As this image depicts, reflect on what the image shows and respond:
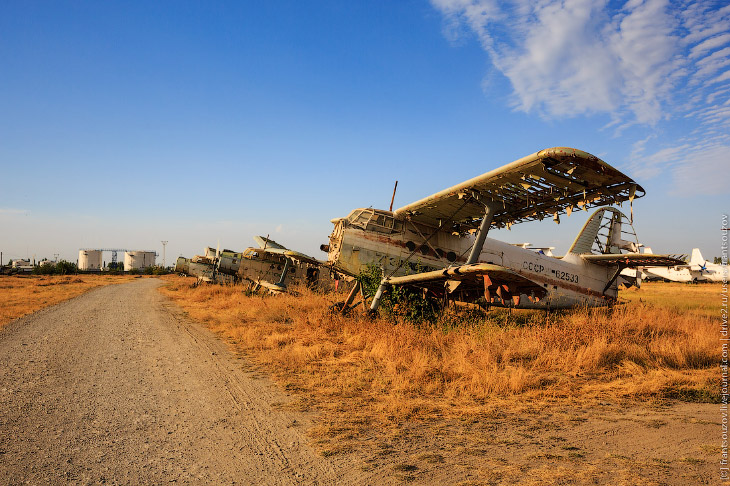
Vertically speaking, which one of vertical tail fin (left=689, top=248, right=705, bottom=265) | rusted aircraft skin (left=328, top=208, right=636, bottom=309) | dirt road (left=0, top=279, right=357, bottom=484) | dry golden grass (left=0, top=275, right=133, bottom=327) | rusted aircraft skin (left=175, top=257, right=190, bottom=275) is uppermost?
vertical tail fin (left=689, top=248, right=705, bottom=265)

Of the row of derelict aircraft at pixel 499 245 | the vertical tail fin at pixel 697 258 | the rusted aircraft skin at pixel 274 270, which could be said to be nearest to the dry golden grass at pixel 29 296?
the rusted aircraft skin at pixel 274 270

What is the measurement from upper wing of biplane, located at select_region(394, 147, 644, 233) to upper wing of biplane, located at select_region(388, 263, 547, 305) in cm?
188

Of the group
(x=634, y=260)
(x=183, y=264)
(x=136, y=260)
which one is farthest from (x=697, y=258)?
(x=136, y=260)

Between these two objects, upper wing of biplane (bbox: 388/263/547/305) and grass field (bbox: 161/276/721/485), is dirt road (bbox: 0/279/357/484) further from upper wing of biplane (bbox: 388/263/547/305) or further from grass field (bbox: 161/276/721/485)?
upper wing of biplane (bbox: 388/263/547/305)

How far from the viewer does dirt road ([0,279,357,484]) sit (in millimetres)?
3120

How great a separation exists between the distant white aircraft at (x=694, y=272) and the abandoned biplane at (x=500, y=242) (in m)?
45.7

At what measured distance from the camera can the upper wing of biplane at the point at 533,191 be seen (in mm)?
6781

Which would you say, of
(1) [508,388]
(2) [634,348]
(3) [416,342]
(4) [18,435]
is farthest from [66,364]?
(2) [634,348]

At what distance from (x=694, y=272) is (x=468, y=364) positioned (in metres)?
Answer: 59.4

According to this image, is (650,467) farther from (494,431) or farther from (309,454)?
(309,454)

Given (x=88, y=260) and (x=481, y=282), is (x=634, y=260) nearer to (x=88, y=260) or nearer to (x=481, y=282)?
(x=481, y=282)

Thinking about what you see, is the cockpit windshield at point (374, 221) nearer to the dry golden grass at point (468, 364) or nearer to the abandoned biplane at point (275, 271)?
the dry golden grass at point (468, 364)

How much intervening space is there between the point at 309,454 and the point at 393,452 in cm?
78

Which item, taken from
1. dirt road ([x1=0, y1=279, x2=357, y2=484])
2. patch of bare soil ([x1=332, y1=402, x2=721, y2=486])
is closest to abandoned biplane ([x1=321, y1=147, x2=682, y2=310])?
patch of bare soil ([x1=332, y1=402, x2=721, y2=486])
